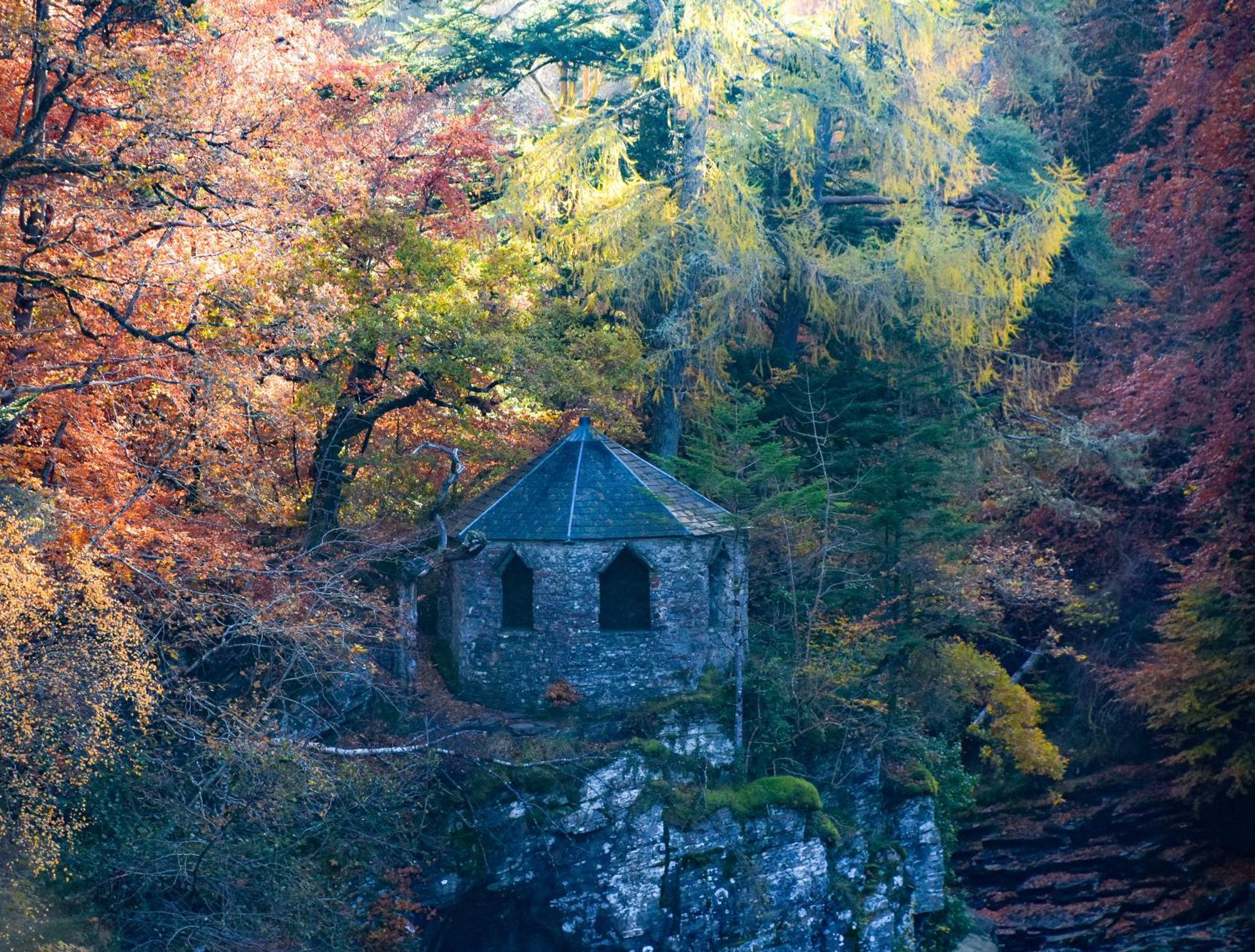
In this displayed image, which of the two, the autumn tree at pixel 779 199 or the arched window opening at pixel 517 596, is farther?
the autumn tree at pixel 779 199

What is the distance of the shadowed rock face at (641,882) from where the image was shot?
54.0 feet

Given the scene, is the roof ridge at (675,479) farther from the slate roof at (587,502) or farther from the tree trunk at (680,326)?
the tree trunk at (680,326)

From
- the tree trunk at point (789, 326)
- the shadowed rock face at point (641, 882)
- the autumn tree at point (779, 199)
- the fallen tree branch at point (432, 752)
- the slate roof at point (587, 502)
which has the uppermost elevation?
the autumn tree at point (779, 199)

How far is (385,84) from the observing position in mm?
23406

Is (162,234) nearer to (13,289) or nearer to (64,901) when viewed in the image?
(13,289)

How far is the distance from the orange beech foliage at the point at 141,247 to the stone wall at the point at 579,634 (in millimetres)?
3989

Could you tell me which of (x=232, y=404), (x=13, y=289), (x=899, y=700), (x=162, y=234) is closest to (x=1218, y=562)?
(x=899, y=700)

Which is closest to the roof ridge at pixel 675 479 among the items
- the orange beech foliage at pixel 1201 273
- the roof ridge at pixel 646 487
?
the roof ridge at pixel 646 487

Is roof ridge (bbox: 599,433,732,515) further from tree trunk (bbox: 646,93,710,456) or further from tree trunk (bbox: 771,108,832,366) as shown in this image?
tree trunk (bbox: 771,108,832,366)

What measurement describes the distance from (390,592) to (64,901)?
23.9 feet

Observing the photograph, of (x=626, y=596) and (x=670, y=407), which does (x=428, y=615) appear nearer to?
(x=626, y=596)

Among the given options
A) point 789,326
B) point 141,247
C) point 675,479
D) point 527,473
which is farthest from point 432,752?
point 789,326

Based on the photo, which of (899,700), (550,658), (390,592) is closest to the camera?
(550,658)

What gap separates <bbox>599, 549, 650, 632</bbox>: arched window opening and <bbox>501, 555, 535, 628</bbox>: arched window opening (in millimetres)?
1190
